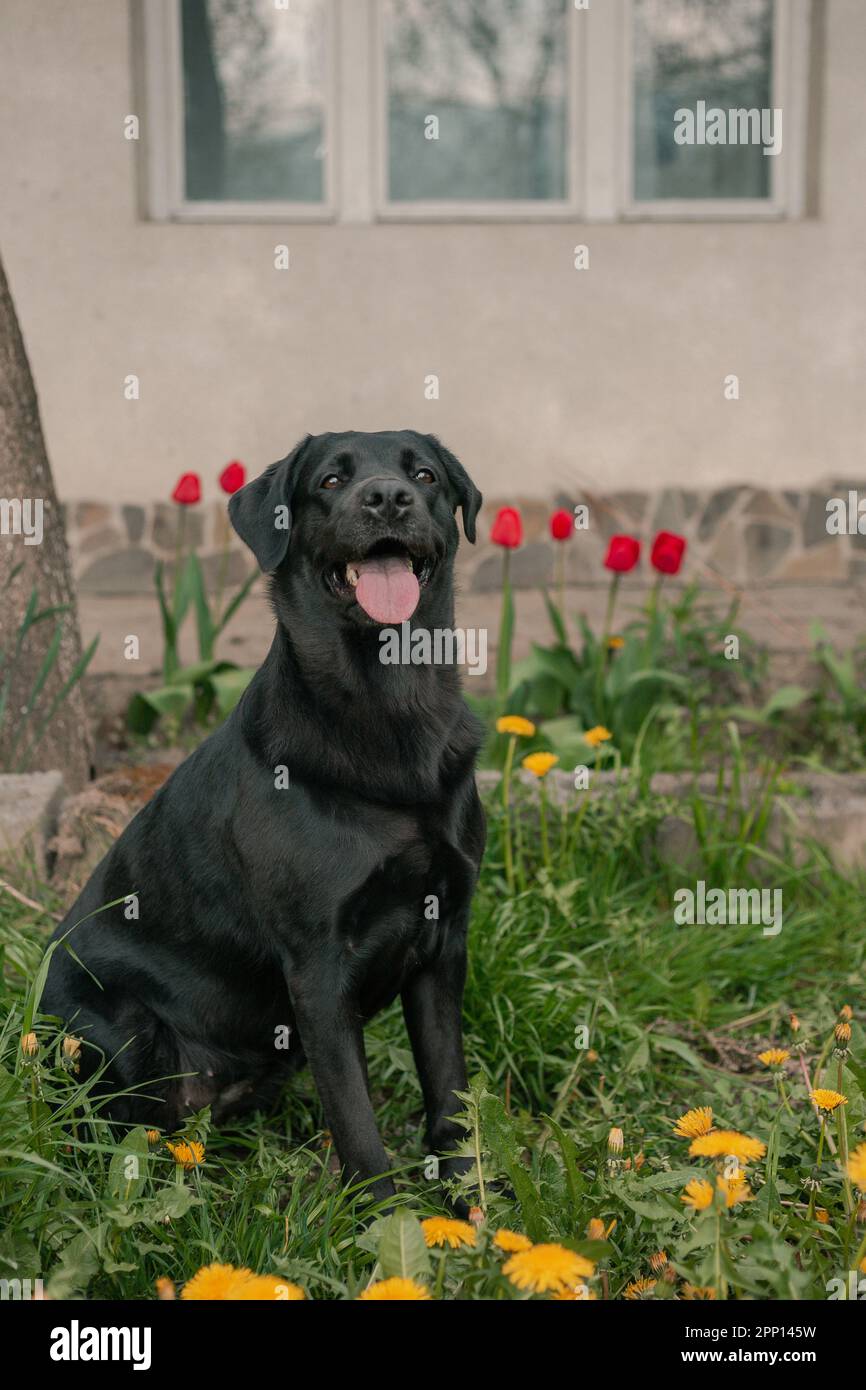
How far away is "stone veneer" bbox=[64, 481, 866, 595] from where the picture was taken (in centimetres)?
624

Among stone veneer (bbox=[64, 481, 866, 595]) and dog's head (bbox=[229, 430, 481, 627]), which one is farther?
stone veneer (bbox=[64, 481, 866, 595])

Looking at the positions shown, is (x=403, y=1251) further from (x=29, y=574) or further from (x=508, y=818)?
(x=29, y=574)

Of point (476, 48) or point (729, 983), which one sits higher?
point (476, 48)

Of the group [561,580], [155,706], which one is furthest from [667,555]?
[155,706]

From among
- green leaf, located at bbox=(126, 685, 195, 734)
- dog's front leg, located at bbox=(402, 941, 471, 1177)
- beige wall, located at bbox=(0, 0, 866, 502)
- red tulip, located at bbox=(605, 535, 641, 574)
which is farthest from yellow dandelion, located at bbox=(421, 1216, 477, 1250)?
beige wall, located at bbox=(0, 0, 866, 502)

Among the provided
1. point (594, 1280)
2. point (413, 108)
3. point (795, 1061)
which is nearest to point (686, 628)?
point (795, 1061)

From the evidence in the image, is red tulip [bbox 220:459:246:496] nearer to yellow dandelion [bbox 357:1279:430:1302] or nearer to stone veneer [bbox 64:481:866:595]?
stone veneer [bbox 64:481:866:595]

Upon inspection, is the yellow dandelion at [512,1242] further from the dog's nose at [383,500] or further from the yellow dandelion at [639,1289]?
the dog's nose at [383,500]

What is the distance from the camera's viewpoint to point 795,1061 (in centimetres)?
296

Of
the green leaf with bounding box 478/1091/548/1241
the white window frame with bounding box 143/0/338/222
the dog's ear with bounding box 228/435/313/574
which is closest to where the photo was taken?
the green leaf with bounding box 478/1091/548/1241

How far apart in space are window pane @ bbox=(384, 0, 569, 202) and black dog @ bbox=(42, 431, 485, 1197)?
417 centimetres

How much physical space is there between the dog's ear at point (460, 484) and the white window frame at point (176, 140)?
3.89 meters

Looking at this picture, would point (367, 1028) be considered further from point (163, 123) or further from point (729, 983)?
point (163, 123)

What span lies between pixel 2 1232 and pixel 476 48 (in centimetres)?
581
